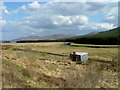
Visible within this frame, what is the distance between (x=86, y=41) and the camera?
92.4 meters

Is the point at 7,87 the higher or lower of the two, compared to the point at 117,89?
higher

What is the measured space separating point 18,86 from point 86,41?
86.0 metres

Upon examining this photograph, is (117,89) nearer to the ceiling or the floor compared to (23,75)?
nearer to the floor

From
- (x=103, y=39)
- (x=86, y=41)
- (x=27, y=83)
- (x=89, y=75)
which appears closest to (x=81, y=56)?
(x=89, y=75)

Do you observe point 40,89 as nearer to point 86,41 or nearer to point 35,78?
point 35,78

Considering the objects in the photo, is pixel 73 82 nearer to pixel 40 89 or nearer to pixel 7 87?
pixel 40 89

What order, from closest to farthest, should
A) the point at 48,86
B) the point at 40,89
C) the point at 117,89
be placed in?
the point at 40,89
the point at 48,86
the point at 117,89

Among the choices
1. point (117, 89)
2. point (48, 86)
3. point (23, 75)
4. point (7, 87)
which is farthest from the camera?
point (23, 75)

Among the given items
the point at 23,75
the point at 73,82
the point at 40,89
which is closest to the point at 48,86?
the point at 40,89

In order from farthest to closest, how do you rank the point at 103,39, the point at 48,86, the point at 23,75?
1. the point at 103,39
2. the point at 23,75
3. the point at 48,86

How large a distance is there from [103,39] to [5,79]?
78519 millimetres

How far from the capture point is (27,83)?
8.77 m

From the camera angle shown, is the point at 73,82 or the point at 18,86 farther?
the point at 73,82

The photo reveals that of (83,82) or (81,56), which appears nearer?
(83,82)
